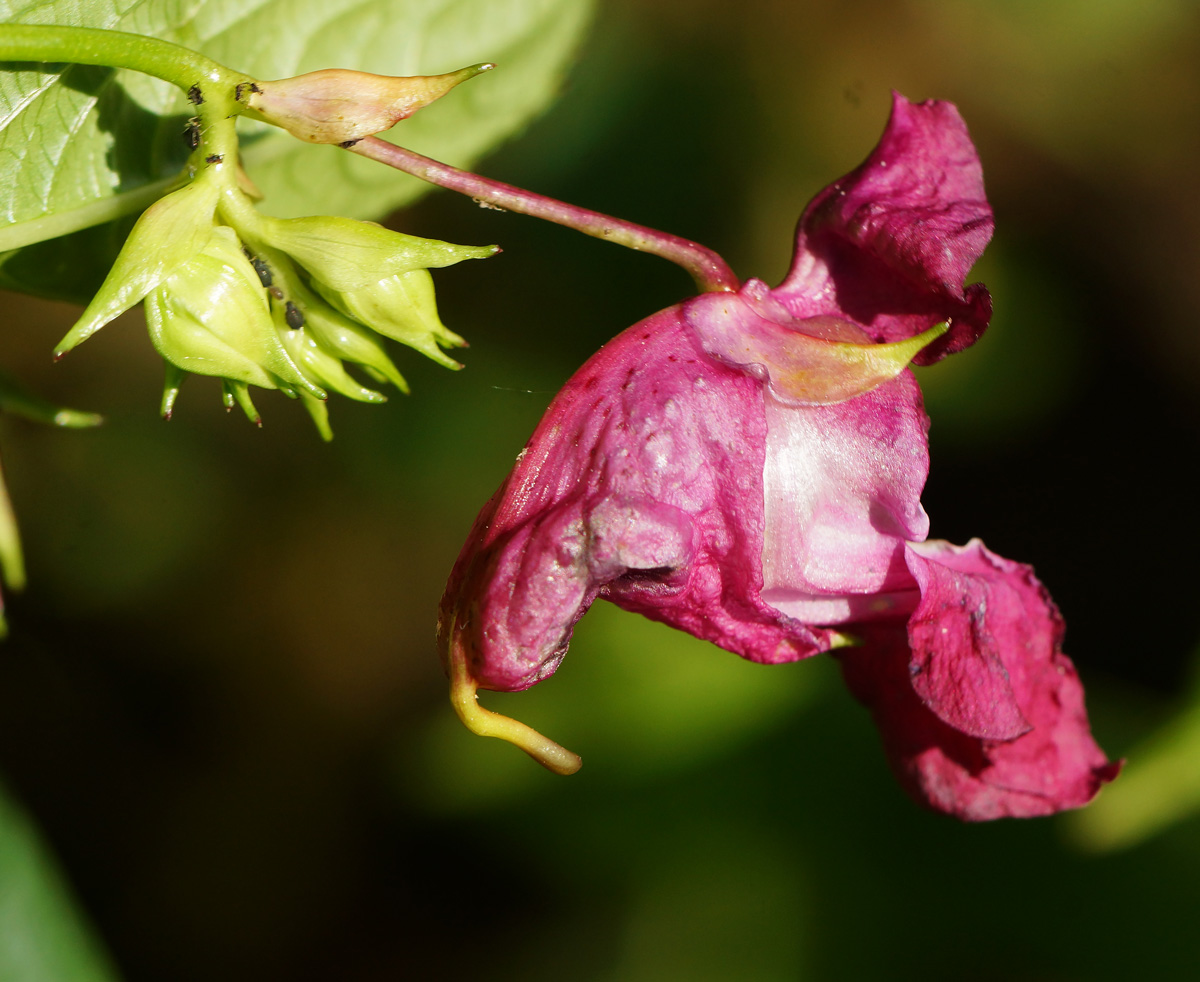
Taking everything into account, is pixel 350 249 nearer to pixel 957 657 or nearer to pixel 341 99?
pixel 341 99

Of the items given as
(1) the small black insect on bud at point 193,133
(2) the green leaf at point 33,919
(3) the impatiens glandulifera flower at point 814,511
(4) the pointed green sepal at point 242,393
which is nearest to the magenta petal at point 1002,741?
(3) the impatiens glandulifera flower at point 814,511

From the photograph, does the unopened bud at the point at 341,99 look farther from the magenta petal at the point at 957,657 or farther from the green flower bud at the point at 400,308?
the magenta petal at the point at 957,657

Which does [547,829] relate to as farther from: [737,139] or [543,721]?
[737,139]

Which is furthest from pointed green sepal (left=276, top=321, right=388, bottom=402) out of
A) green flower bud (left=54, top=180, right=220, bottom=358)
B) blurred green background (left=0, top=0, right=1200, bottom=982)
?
blurred green background (left=0, top=0, right=1200, bottom=982)

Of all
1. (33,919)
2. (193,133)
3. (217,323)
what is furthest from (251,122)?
(33,919)

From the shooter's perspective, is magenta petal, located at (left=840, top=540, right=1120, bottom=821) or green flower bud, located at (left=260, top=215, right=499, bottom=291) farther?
magenta petal, located at (left=840, top=540, right=1120, bottom=821)

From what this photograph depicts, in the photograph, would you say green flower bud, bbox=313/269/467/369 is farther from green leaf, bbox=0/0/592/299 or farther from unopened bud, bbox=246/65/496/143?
green leaf, bbox=0/0/592/299

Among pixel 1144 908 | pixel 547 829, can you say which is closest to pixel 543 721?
pixel 547 829
